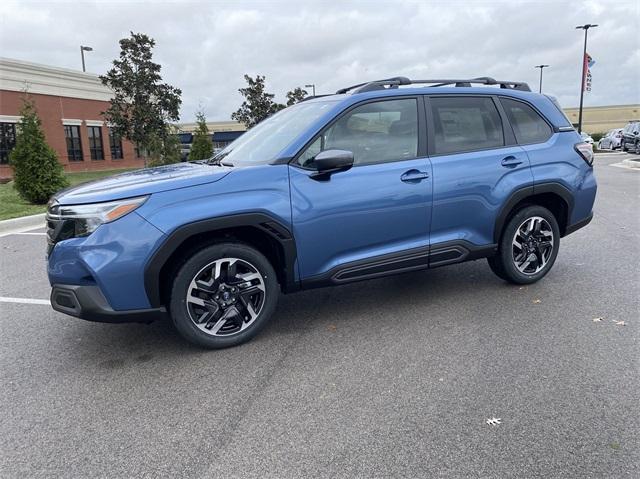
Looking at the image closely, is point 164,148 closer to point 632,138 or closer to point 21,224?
point 21,224

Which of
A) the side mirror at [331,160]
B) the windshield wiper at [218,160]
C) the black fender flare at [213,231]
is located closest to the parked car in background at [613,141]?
the windshield wiper at [218,160]

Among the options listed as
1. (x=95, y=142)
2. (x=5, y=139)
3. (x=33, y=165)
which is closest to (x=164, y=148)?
(x=33, y=165)

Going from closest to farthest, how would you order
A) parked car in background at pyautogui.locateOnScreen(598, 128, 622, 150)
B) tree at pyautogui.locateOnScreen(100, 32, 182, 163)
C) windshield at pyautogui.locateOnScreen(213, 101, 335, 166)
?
windshield at pyautogui.locateOnScreen(213, 101, 335, 166) → tree at pyautogui.locateOnScreen(100, 32, 182, 163) → parked car in background at pyautogui.locateOnScreen(598, 128, 622, 150)

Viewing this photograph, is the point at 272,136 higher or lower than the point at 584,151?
higher

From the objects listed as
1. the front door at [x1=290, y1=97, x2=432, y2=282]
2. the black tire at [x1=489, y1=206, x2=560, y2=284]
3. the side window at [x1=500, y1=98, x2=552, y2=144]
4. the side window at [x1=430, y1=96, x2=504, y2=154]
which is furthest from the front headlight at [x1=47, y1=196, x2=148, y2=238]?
the side window at [x1=500, y1=98, x2=552, y2=144]

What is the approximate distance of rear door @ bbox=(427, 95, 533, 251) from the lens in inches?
168

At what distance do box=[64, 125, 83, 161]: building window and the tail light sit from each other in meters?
32.2

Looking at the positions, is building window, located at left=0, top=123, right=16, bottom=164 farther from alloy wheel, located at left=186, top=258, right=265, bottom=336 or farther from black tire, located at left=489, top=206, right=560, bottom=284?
black tire, located at left=489, top=206, right=560, bottom=284

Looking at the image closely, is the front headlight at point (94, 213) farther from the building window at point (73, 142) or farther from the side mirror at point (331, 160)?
the building window at point (73, 142)

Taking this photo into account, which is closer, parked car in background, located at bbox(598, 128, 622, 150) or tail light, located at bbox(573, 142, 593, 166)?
tail light, located at bbox(573, 142, 593, 166)

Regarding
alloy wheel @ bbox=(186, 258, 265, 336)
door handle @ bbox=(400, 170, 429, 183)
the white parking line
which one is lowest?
the white parking line

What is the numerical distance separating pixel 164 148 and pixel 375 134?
1978 centimetres

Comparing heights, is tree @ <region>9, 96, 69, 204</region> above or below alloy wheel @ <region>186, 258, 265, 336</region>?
above

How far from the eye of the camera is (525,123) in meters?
4.83
